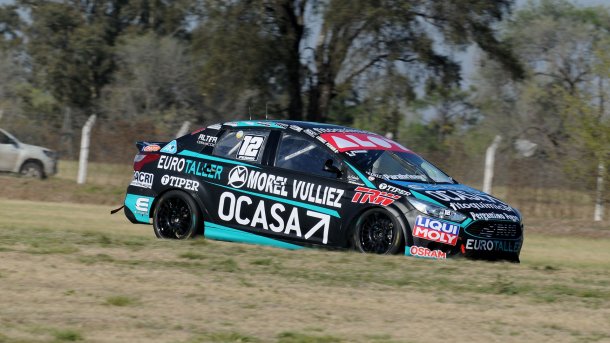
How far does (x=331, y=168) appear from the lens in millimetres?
11734

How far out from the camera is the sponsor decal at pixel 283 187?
1158 centimetres

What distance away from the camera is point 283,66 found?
29344mm

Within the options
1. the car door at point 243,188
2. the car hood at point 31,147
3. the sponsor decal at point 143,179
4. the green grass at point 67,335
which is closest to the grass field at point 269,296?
the green grass at point 67,335

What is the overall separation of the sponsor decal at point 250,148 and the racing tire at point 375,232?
5.31ft

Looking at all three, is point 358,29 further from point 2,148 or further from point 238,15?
point 2,148

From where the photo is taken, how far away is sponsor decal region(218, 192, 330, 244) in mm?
11656

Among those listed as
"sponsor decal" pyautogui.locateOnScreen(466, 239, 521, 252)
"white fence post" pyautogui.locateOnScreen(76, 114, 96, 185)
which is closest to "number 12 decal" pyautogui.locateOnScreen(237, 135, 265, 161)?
"sponsor decal" pyautogui.locateOnScreen(466, 239, 521, 252)

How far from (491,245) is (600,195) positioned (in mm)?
11102

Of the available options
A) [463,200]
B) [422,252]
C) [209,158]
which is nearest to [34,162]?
[209,158]

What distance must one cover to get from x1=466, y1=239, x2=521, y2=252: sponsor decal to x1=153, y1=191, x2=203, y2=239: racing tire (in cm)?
315

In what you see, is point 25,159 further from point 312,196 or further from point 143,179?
point 312,196

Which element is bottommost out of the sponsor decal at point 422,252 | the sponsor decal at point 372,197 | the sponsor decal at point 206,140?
the sponsor decal at point 422,252

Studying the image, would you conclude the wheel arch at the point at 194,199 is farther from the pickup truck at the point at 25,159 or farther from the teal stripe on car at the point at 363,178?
the pickup truck at the point at 25,159

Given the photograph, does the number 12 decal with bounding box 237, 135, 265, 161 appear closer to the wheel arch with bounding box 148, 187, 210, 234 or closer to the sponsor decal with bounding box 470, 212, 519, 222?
the wheel arch with bounding box 148, 187, 210, 234
